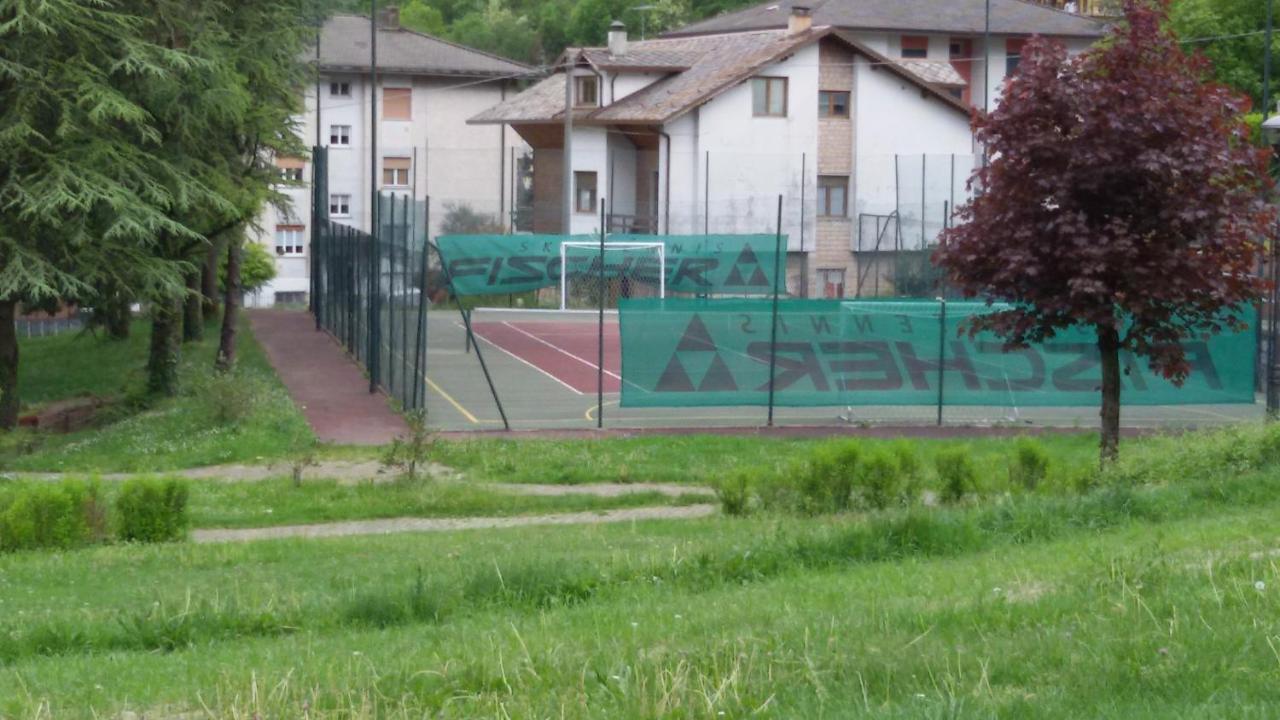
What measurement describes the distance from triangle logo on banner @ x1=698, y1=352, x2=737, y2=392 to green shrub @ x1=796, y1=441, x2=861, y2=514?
935 centimetres

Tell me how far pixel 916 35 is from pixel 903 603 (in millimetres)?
61379

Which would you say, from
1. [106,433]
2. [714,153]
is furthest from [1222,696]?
[714,153]

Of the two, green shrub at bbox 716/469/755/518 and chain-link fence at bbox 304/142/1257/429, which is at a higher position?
chain-link fence at bbox 304/142/1257/429

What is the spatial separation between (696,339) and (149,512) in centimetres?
1098

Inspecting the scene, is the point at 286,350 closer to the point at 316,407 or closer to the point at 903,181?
the point at 316,407

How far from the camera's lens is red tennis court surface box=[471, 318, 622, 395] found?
31.6 meters

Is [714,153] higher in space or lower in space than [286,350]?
higher

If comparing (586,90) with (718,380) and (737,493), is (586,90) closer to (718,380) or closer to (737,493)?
(718,380)

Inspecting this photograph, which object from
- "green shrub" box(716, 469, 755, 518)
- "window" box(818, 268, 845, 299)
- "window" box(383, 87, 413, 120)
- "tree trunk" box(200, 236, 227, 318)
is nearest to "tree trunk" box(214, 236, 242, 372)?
"tree trunk" box(200, 236, 227, 318)

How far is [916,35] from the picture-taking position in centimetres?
6662

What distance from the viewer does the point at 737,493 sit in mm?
15172

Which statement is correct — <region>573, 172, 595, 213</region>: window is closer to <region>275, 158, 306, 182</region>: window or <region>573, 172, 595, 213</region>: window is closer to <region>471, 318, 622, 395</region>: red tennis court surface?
<region>275, 158, 306, 182</region>: window

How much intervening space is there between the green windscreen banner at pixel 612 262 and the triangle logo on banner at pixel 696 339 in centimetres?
1838

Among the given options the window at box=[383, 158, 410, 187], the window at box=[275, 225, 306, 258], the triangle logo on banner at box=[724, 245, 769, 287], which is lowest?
the triangle logo on banner at box=[724, 245, 769, 287]
